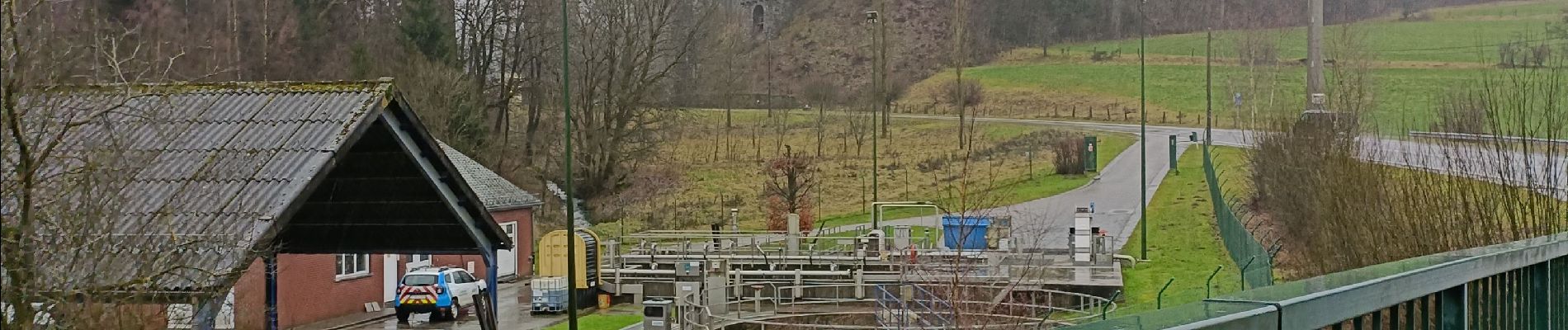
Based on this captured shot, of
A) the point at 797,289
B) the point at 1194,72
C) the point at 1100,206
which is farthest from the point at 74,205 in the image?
the point at 1194,72

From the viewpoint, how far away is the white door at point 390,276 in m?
35.5

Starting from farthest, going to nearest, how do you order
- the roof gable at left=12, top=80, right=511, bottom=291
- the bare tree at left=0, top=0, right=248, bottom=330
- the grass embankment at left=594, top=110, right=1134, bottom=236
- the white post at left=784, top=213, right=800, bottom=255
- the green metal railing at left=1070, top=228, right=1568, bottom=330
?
the grass embankment at left=594, top=110, right=1134, bottom=236, the white post at left=784, top=213, right=800, bottom=255, the roof gable at left=12, top=80, right=511, bottom=291, the bare tree at left=0, top=0, right=248, bottom=330, the green metal railing at left=1070, top=228, right=1568, bottom=330

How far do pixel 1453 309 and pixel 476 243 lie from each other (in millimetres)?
12552

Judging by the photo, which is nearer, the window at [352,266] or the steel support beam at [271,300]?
the steel support beam at [271,300]

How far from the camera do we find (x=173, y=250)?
35.9 feet

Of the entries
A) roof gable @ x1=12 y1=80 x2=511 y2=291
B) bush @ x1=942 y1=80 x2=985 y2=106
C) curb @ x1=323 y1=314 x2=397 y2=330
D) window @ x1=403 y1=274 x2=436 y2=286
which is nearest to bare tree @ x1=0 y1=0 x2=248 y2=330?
roof gable @ x1=12 y1=80 x2=511 y2=291

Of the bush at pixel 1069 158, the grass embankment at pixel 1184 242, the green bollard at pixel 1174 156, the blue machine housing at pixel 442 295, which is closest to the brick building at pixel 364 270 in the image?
the blue machine housing at pixel 442 295

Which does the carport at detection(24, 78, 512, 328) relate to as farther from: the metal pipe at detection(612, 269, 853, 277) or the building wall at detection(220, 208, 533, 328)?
the metal pipe at detection(612, 269, 853, 277)

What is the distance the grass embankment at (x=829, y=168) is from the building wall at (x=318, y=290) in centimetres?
2126

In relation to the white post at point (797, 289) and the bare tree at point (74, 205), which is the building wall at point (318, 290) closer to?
the white post at point (797, 289)

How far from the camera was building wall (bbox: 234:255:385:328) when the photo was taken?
3023 centimetres

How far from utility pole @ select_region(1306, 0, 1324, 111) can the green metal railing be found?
71.4 ft

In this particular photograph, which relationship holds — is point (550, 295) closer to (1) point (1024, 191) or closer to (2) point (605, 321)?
(2) point (605, 321)

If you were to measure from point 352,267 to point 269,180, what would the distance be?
22.8 metres
